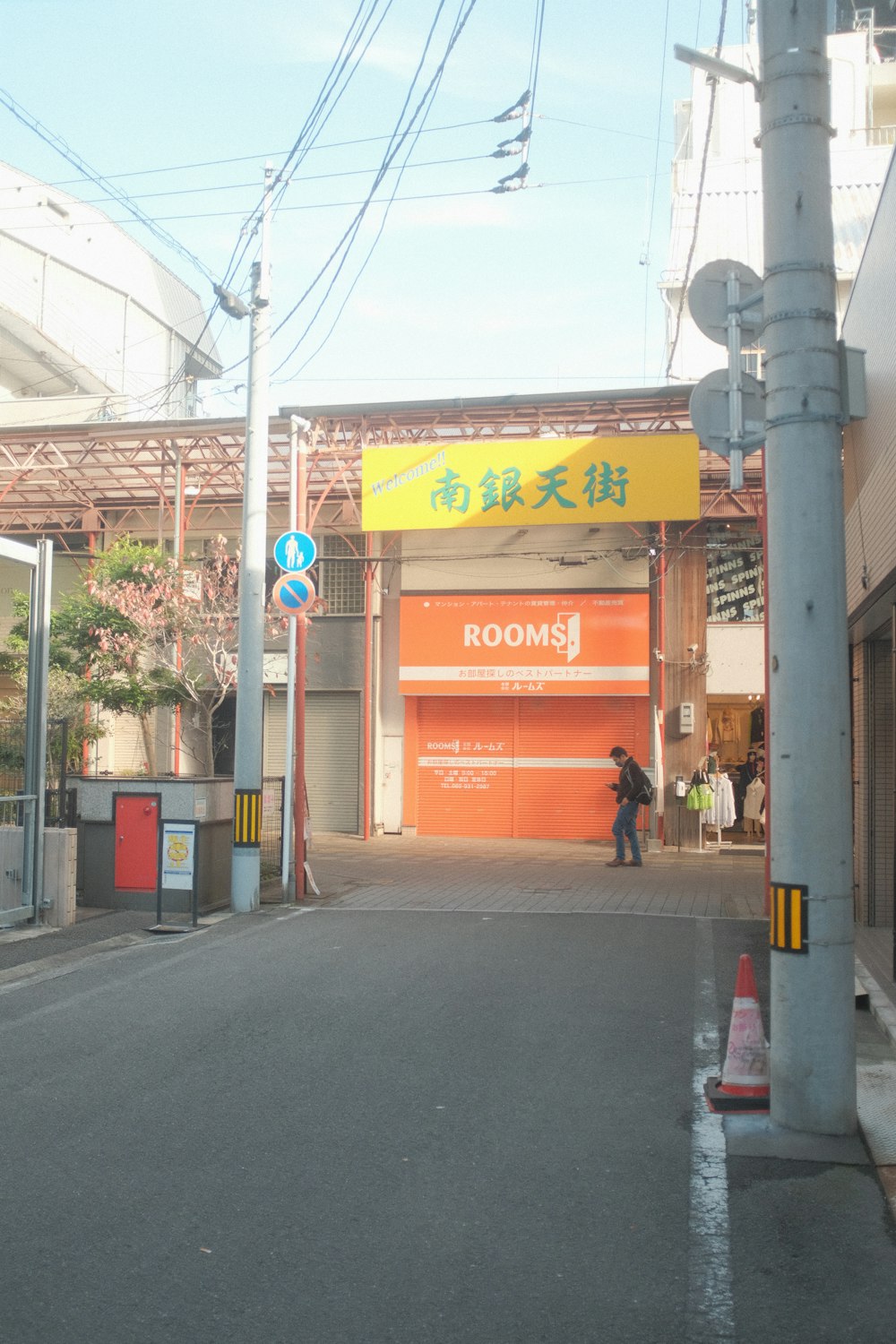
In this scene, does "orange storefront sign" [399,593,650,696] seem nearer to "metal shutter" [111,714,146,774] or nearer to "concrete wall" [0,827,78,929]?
"metal shutter" [111,714,146,774]

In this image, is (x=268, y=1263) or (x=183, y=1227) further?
(x=183, y=1227)

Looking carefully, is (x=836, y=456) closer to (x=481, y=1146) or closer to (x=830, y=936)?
(x=830, y=936)

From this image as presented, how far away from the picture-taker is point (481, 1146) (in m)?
5.55

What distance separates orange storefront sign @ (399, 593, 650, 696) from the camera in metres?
22.0

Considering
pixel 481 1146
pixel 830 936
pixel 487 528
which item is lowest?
pixel 481 1146

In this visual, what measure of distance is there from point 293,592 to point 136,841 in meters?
3.03

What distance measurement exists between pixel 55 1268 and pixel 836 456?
4.73m

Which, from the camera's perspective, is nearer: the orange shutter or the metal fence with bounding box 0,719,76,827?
the metal fence with bounding box 0,719,76,827

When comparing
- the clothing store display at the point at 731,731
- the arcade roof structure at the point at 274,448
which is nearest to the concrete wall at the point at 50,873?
the arcade roof structure at the point at 274,448

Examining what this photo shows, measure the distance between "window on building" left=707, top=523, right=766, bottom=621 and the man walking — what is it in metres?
4.86

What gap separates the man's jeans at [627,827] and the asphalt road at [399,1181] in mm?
9066

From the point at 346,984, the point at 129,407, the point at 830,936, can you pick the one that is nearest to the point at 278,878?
the point at 346,984

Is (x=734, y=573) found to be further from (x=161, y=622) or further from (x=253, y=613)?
(x=253, y=613)

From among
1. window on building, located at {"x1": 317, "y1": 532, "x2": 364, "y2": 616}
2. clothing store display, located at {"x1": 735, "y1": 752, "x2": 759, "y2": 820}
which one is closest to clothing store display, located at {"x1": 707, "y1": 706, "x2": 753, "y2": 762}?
clothing store display, located at {"x1": 735, "y1": 752, "x2": 759, "y2": 820}
